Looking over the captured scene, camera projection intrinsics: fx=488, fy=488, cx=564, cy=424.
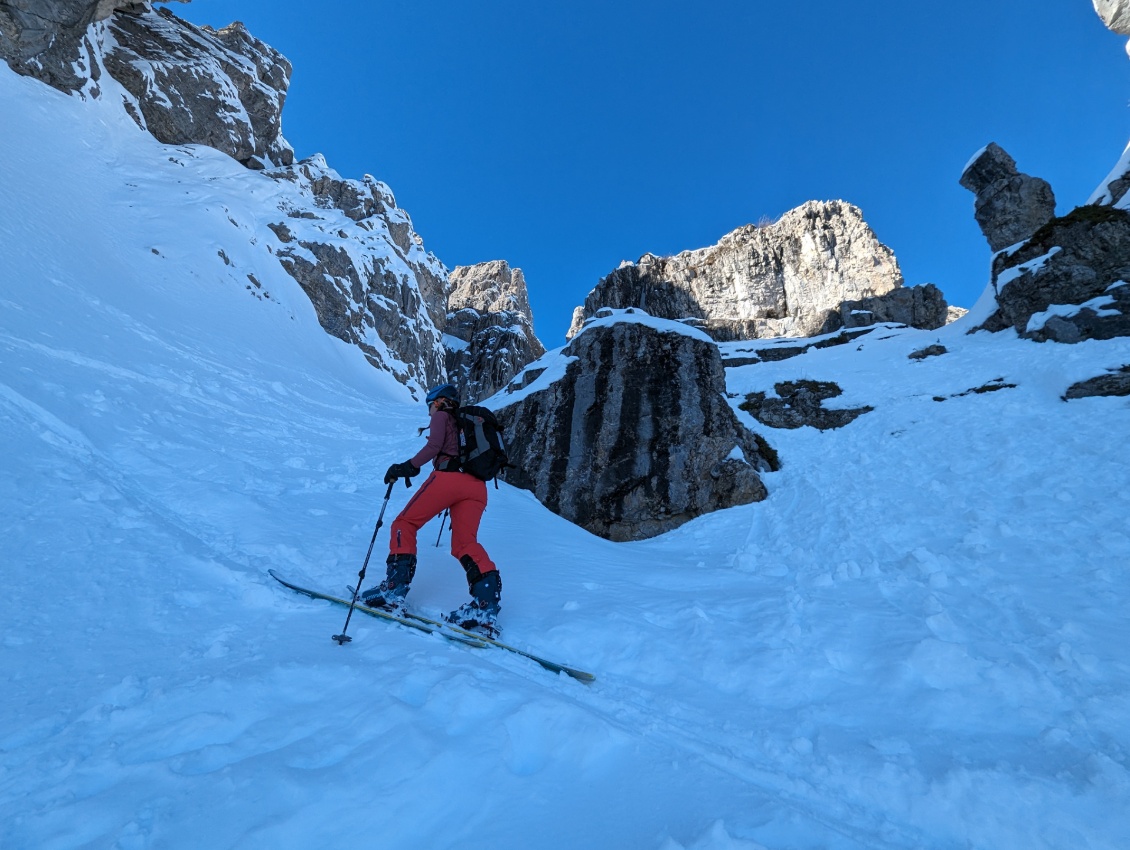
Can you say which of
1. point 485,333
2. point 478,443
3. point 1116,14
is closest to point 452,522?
point 478,443

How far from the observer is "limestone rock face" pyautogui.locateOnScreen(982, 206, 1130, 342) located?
14.9m

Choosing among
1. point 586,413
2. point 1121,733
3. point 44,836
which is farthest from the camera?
point 586,413

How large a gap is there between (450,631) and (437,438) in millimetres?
2020

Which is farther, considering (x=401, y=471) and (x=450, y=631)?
(x=401, y=471)

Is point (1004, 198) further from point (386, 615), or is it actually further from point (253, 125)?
point (253, 125)

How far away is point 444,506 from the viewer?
5.16 meters

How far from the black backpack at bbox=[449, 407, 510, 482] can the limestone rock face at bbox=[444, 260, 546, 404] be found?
4511 centimetres

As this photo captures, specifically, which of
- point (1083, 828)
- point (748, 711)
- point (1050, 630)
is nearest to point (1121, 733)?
point (1083, 828)

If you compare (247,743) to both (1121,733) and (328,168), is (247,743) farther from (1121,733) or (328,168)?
(328,168)

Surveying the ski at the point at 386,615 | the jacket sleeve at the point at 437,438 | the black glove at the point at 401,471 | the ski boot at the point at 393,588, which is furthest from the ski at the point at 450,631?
the jacket sleeve at the point at 437,438

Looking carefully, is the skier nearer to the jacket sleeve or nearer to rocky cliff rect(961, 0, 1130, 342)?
the jacket sleeve

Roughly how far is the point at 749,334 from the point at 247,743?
178 ft

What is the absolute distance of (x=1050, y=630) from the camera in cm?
433

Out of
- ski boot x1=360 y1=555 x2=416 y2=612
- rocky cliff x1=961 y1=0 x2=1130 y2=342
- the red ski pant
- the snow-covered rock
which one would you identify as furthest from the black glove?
the snow-covered rock
